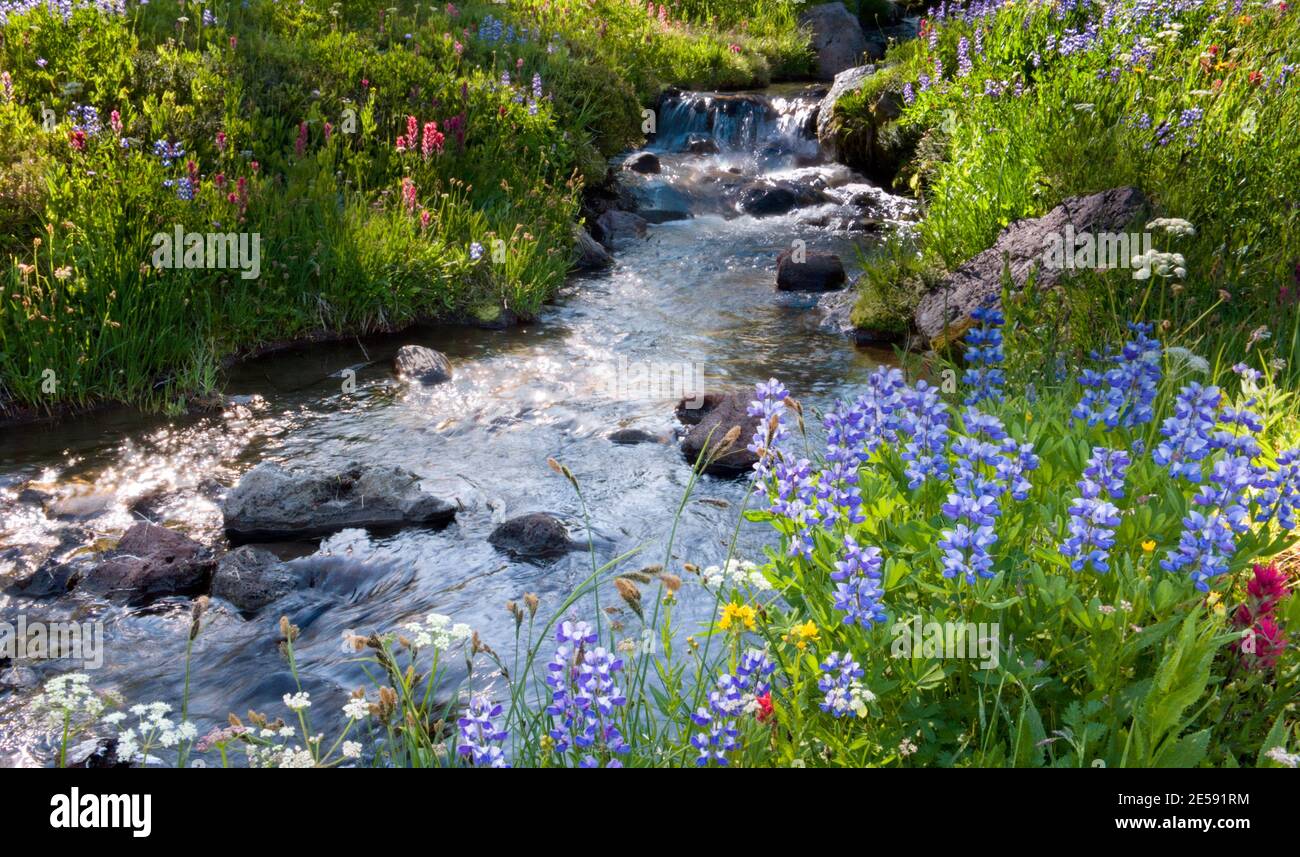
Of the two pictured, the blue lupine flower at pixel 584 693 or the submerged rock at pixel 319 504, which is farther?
the submerged rock at pixel 319 504

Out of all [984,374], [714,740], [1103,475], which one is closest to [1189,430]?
[1103,475]

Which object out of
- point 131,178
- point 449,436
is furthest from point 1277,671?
point 131,178

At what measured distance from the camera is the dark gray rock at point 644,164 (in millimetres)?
15758

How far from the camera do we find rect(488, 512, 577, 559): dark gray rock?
5.69 meters

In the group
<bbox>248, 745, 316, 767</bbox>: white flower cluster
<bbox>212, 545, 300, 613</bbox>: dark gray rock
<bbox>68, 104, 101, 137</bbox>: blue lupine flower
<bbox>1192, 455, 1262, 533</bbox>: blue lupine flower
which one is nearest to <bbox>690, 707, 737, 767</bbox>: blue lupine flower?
<bbox>248, 745, 316, 767</bbox>: white flower cluster

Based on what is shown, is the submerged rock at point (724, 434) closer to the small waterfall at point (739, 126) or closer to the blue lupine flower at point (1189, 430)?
the blue lupine flower at point (1189, 430)

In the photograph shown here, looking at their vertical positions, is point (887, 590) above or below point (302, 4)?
below

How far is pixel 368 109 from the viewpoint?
34.1 ft

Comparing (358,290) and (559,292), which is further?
(559,292)

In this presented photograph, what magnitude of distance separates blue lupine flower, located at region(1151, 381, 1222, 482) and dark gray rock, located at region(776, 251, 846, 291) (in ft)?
25.5

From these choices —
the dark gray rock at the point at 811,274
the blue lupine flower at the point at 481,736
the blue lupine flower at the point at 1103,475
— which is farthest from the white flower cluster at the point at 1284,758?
the dark gray rock at the point at 811,274

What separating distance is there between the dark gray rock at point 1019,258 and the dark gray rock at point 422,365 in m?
3.90
